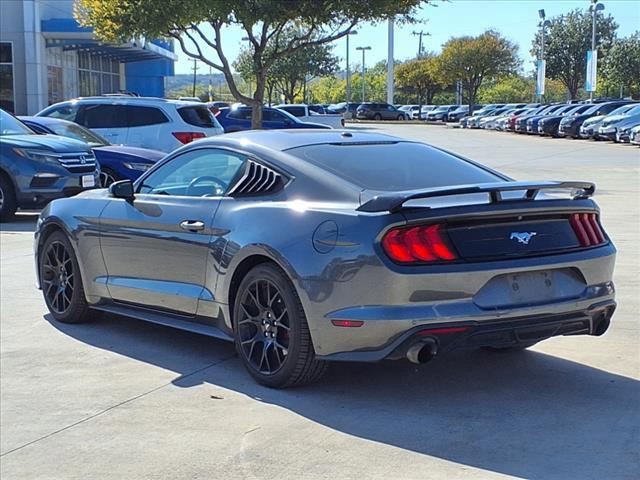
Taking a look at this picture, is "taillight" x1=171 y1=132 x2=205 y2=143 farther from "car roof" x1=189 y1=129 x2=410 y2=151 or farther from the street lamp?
the street lamp

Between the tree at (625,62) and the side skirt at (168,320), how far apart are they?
220 feet

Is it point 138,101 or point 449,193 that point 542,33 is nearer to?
point 138,101

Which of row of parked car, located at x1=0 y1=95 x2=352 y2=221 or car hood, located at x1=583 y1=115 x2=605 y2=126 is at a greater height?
car hood, located at x1=583 y1=115 x2=605 y2=126

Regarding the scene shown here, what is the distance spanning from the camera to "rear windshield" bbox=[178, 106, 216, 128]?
17.5m

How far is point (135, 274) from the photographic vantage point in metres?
6.60

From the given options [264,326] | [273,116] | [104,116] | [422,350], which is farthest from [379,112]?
[422,350]

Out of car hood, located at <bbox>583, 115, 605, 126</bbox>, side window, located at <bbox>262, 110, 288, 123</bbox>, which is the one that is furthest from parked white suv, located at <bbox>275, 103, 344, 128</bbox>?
car hood, located at <bbox>583, 115, 605, 126</bbox>

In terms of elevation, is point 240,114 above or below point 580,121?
above

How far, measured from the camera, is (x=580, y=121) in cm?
4159

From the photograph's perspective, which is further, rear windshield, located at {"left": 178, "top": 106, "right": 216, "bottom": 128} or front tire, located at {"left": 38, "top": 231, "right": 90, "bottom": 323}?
rear windshield, located at {"left": 178, "top": 106, "right": 216, "bottom": 128}

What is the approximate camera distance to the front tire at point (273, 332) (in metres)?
5.29

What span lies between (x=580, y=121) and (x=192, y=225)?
125ft

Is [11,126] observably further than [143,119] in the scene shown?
No

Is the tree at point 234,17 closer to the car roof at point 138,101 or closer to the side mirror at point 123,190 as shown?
the car roof at point 138,101
